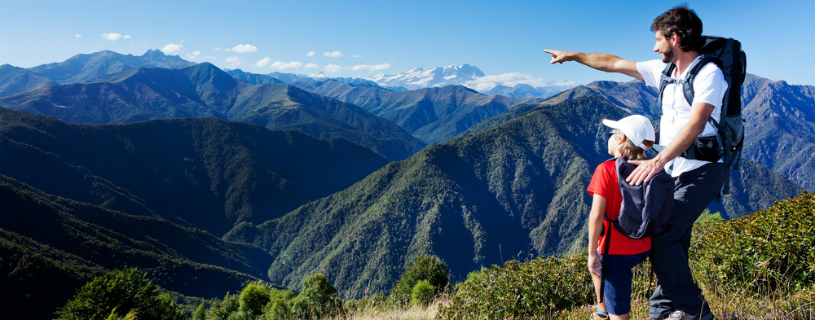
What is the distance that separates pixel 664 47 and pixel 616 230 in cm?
190

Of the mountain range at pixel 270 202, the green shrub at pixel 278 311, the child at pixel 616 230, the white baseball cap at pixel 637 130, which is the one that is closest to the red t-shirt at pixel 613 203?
the child at pixel 616 230

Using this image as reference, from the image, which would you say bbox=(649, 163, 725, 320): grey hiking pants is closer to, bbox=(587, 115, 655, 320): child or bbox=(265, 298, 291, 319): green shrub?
bbox=(587, 115, 655, 320): child

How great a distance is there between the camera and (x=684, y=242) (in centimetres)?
389

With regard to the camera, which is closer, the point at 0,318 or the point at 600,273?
the point at 600,273

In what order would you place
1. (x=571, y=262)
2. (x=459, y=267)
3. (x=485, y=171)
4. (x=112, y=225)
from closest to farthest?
(x=571, y=262) < (x=112, y=225) < (x=459, y=267) < (x=485, y=171)

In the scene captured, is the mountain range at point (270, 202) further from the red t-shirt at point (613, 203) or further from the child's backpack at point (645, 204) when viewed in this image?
the child's backpack at point (645, 204)

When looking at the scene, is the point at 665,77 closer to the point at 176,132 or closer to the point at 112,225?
the point at 112,225

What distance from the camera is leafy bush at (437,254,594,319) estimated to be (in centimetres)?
596

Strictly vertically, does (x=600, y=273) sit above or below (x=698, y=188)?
below

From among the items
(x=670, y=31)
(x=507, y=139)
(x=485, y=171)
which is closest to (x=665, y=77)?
(x=670, y=31)

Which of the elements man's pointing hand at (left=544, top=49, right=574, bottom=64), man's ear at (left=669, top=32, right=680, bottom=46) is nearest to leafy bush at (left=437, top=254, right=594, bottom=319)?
man's pointing hand at (left=544, top=49, right=574, bottom=64)

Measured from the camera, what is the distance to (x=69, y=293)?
172 ft

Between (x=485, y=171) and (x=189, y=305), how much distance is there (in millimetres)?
109412

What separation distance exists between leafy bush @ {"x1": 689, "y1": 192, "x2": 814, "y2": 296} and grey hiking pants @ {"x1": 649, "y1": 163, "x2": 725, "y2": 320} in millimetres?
2040
